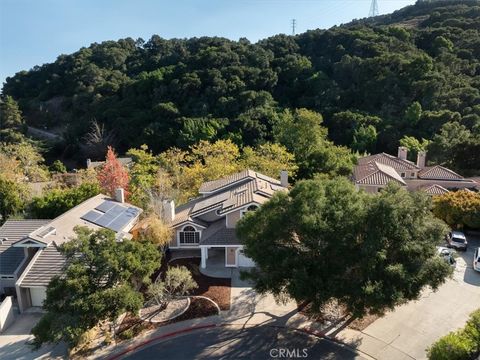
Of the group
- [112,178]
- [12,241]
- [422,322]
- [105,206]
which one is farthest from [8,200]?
[422,322]

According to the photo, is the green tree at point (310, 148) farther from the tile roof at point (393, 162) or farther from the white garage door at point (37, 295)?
the white garage door at point (37, 295)

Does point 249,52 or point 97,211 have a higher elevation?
point 249,52

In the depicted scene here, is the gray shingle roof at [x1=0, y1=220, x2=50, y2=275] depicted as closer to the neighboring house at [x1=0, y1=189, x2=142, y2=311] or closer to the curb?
the neighboring house at [x1=0, y1=189, x2=142, y2=311]

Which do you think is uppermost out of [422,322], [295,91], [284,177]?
[295,91]

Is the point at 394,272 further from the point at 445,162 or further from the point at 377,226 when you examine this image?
the point at 445,162

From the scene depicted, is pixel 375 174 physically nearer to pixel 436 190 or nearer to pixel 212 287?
pixel 436 190

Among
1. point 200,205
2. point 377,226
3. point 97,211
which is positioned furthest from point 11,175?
point 377,226
